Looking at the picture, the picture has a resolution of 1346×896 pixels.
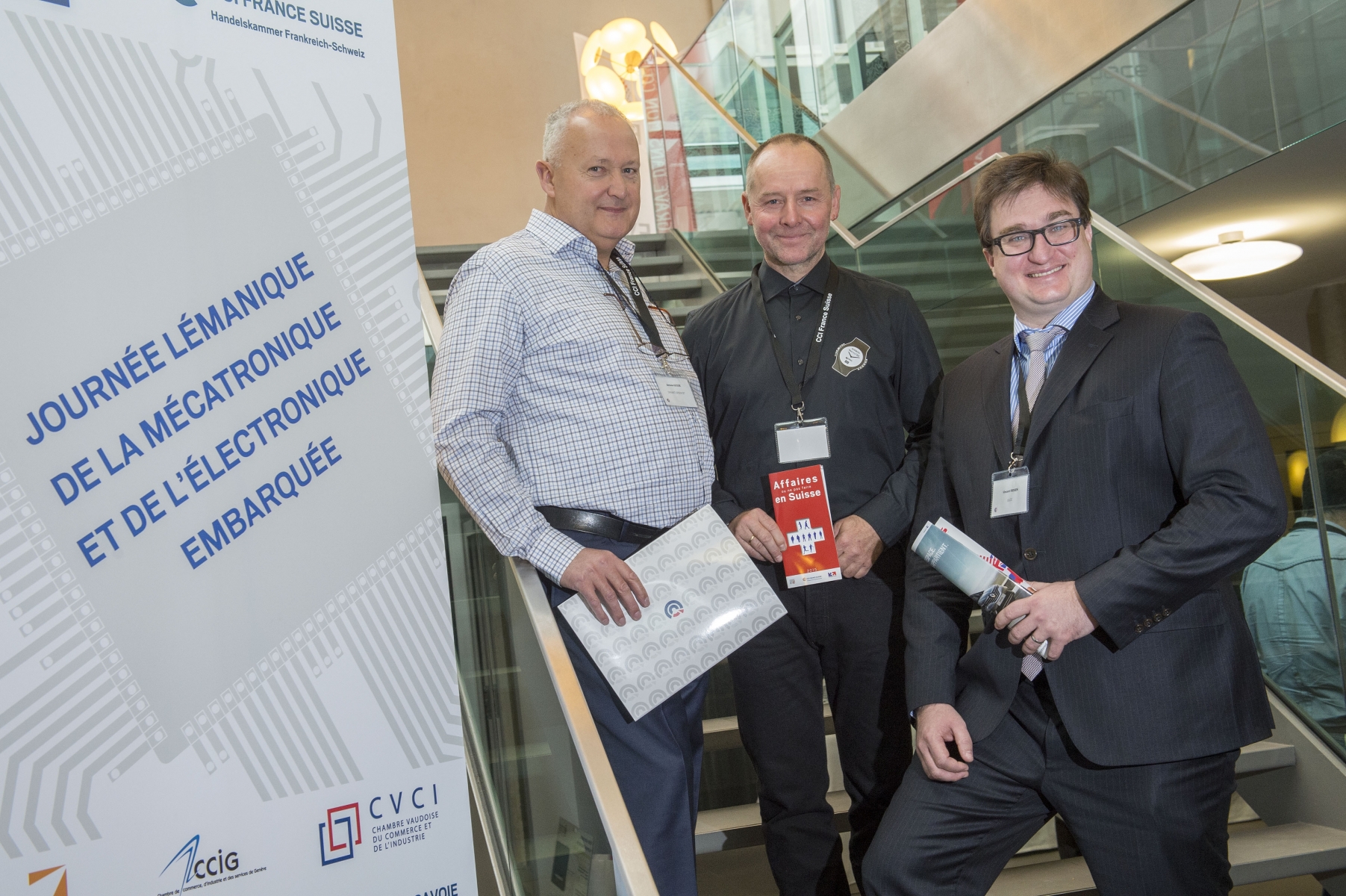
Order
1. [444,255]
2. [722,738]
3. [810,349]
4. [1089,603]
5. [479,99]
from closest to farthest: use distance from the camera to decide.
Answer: [1089,603] → [810,349] → [722,738] → [444,255] → [479,99]

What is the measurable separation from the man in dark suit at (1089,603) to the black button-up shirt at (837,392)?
1.33 feet

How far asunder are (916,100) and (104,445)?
718 cm

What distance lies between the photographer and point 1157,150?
5.49 meters

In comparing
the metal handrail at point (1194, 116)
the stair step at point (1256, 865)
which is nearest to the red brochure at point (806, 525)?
the stair step at point (1256, 865)

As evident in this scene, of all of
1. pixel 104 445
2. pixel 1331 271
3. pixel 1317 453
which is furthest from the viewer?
pixel 1331 271

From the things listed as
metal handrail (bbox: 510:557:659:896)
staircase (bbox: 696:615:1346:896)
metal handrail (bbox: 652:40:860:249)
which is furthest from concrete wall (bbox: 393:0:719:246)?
metal handrail (bbox: 510:557:659:896)

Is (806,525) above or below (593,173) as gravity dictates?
below

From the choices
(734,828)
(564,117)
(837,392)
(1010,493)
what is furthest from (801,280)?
(734,828)

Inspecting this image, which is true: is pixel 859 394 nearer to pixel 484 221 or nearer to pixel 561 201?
pixel 561 201

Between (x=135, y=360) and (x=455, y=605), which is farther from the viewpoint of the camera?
(x=455, y=605)

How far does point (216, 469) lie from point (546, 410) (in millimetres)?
715

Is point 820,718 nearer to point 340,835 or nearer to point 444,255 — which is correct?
point 340,835

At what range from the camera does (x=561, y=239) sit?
94.0 inches

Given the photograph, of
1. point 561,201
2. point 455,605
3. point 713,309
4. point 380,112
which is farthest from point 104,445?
point 713,309
